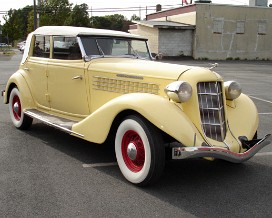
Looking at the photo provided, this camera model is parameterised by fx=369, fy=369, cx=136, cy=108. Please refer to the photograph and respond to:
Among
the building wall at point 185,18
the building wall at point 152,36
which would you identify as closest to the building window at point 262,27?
the building wall at point 185,18

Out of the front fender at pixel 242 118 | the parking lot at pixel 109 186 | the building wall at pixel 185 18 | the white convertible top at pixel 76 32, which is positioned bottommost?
the parking lot at pixel 109 186

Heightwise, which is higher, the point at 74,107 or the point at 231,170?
the point at 74,107

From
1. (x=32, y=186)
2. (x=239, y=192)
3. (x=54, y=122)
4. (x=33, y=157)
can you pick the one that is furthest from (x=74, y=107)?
(x=239, y=192)

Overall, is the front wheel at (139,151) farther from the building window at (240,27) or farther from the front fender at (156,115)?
the building window at (240,27)

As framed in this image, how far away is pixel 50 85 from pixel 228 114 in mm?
2757

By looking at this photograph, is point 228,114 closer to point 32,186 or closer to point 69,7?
point 32,186

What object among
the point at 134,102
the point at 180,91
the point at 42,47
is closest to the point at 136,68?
the point at 134,102

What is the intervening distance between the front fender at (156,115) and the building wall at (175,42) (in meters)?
27.9

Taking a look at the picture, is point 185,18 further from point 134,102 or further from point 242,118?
point 134,102

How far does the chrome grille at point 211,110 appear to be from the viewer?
409 cm

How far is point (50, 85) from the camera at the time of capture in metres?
5.68

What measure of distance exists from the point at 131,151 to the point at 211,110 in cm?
101

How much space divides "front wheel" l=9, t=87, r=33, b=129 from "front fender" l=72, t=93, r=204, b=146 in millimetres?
2297

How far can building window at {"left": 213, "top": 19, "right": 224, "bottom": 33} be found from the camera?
1289 inches
